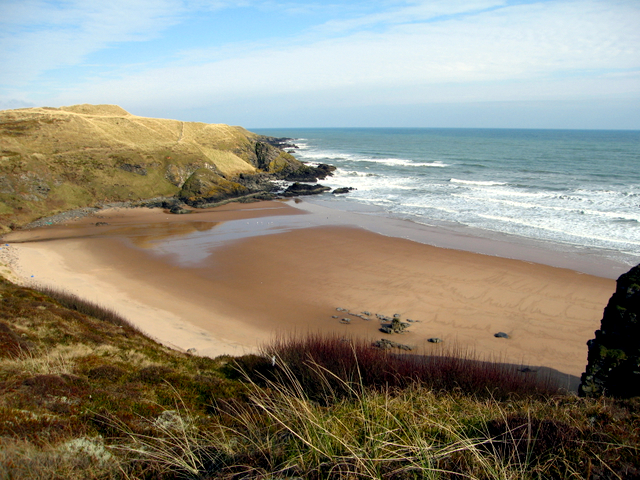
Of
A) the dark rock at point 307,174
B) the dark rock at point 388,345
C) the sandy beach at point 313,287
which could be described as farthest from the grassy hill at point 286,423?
the dark rock at point 307,174

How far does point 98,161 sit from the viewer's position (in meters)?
34.9

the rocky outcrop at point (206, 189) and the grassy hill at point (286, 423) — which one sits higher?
the rocky outcrop at point (206, 189)

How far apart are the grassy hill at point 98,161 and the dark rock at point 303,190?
4.73m

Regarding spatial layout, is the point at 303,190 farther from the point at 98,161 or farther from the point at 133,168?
the point at 98,161

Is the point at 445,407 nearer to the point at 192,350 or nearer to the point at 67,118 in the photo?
the point at 192,350

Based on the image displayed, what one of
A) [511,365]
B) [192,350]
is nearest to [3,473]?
[192,350]

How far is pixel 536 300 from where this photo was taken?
45.3 ft

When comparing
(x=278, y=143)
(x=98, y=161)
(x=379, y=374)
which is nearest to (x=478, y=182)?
(x=98, y=161)

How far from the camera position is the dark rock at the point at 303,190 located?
38.1 metres

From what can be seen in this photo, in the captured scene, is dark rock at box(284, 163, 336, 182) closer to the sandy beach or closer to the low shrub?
the sandy beach

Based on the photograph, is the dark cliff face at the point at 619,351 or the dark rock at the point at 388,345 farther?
the dark rock at the point at 388,345

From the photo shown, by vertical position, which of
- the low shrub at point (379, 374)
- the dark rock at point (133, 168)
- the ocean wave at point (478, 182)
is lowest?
the low shrub at point (379, 374)

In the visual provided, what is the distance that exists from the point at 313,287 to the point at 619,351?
10.3 meters

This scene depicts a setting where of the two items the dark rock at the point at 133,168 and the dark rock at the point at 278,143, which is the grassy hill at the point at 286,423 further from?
the dark rock at the point at 278,143
